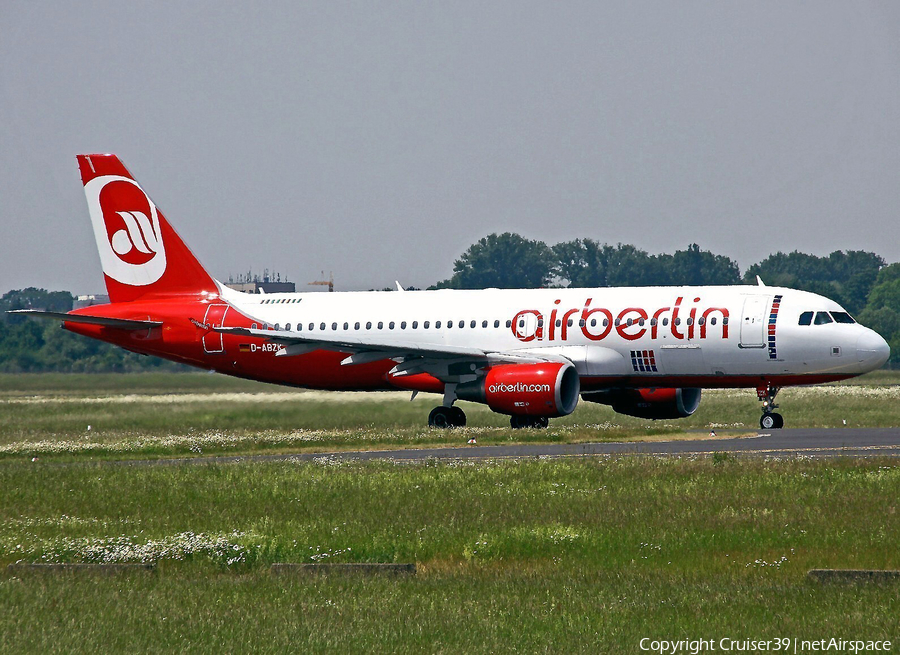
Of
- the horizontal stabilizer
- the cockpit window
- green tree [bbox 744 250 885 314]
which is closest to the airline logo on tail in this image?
the horizontal stabilizer

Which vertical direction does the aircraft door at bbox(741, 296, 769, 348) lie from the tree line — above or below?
below

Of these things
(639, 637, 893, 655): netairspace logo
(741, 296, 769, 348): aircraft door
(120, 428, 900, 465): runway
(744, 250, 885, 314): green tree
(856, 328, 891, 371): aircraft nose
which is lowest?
(639, 637, 893, 655): netairspace logo

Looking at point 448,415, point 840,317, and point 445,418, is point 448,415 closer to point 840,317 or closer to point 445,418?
point 445,418

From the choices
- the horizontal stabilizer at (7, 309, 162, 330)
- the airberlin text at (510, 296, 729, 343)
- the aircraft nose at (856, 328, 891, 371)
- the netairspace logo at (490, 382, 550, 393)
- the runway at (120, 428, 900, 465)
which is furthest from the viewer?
the horizontal stabilizer at (7, 309, 162, 330)

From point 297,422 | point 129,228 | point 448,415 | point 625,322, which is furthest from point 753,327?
point 129,228

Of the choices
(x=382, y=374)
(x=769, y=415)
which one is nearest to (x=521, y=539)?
(x=769, y=415)

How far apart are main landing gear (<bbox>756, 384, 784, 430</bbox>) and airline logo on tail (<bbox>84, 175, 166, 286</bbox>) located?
64.7 ft

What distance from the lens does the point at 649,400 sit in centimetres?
3859

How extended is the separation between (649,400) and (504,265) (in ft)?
384

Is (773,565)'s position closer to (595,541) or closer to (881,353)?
(595,541)

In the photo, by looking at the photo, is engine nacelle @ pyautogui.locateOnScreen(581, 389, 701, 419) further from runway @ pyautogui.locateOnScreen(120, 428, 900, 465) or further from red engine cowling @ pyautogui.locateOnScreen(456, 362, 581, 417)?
runway @ pyautogui.locateOnScreen(120, 428, 900, 465)

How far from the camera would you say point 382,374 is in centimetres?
3872

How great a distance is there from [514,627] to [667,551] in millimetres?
4351

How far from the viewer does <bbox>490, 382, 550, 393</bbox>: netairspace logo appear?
33.6 metres
